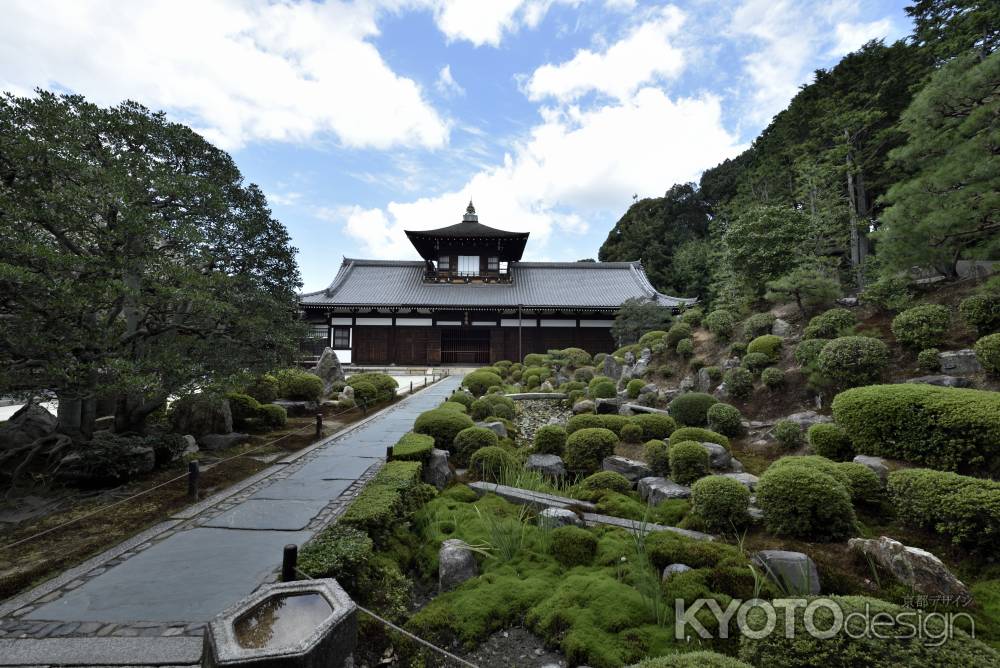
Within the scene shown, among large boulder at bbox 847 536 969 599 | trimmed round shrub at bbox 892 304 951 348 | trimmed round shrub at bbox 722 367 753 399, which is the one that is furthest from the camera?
trimmed round shrub at bbox 722 367 753 399

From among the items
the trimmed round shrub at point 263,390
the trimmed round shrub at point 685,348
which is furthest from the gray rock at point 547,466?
the trimmed round shrub at point 263,390

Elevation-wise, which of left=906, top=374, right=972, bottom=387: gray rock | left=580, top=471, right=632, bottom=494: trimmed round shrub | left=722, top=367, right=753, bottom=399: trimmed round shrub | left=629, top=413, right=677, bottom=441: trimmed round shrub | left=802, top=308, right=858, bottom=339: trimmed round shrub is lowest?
left=580, top=471, right=632, bottom=494: trimmed round shrub

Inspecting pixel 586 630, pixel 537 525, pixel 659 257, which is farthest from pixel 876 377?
pixel 659 257

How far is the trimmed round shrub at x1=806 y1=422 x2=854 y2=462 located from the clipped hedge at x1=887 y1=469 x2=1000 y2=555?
5.14 feet

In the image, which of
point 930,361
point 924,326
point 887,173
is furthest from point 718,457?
point 887,173

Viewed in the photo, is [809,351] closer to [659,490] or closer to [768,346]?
[768,346]

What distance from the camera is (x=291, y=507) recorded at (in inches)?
193

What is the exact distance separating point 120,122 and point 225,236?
1954 mm

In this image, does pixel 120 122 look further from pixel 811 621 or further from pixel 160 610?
pixel 811 621

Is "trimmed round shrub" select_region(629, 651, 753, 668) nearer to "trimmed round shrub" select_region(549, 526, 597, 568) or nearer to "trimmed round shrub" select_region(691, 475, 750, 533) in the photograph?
"trimmed round shrub" select_region(549, 526, 597, 568)

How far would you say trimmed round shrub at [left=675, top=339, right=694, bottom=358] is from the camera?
12.2 metres

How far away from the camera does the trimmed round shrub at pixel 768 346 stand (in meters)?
9.55

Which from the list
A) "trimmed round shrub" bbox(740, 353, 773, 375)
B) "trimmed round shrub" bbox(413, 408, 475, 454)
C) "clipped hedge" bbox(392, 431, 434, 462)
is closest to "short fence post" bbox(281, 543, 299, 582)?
"clipped hedge" bbox(392, 431, 434, 462)

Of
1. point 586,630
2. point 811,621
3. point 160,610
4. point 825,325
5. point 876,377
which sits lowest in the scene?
point 586,630
